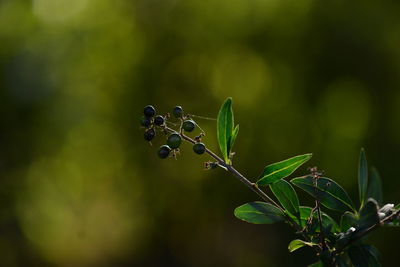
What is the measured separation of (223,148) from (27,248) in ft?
12.5

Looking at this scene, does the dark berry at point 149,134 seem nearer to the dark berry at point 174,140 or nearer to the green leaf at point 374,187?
the dark berry at point 174,140

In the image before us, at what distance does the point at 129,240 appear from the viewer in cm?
436

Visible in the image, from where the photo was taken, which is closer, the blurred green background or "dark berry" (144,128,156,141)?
"dark berry" (144,128,156,141)

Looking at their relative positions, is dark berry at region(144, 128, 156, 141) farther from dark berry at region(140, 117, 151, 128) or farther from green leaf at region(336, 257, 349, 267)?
green leaf at region(336, 257, 349, 267)

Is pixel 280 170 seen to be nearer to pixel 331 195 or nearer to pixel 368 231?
pixel 331 195

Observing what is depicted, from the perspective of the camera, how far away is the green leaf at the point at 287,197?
685 millimetres

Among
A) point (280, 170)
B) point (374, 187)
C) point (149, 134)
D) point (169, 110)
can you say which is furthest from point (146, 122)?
point (169, 110)

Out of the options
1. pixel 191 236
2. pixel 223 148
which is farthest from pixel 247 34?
pixel 223 148

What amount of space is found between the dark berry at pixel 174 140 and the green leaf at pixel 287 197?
5.2 inches

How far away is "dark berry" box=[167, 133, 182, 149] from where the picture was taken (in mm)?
662

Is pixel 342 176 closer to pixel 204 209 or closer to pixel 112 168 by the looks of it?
pixel 204 209

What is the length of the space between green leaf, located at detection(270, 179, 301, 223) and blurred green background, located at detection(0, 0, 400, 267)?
283 cm

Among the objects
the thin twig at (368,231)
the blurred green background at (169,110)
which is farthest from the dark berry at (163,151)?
the blurred green background at (169,110)

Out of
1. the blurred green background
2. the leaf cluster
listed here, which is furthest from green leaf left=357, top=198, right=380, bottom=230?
the blurred green background
